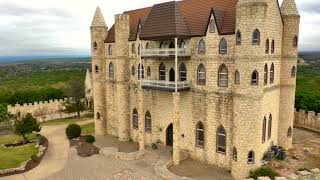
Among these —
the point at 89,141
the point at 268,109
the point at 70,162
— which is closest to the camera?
the point at 268,109

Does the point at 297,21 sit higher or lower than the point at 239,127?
higher

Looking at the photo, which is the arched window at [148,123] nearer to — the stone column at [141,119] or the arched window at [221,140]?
the stone column at [141,119]

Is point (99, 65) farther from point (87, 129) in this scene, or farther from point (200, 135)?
point (200, 135)

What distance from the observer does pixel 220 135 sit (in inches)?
966

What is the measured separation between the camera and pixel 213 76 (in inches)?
951

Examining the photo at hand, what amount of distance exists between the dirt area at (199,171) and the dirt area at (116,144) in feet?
22.1

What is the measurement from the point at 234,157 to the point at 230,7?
12.3 meters

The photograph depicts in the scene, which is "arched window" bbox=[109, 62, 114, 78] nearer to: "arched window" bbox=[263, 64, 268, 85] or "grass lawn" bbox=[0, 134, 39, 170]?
"grass lawn" bbox=[0, 134, 39, 170]

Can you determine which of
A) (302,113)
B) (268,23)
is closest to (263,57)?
(268,23)

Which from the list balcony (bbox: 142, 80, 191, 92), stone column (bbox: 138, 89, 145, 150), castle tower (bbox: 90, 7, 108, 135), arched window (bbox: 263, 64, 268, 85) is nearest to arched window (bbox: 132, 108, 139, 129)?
stone column (bbox: 138, 89, 145, 150)

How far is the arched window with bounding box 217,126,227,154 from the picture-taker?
79.6 feet

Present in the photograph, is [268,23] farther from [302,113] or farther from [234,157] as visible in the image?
[302,113]

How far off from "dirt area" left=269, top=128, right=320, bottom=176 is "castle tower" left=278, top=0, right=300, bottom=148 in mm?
1518

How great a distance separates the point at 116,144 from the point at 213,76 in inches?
568
